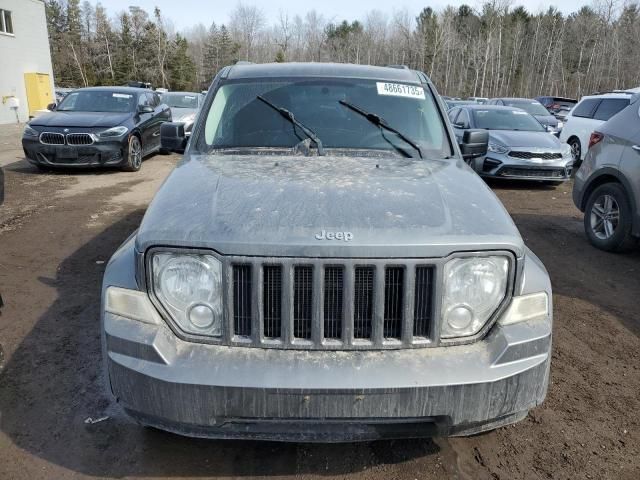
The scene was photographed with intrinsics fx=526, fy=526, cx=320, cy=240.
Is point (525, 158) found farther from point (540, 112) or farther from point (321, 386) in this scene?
point (321, 386)

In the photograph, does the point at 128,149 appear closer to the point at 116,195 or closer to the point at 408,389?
the point at 116,195

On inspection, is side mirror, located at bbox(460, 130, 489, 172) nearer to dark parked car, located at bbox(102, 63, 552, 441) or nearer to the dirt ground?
the dirt ground

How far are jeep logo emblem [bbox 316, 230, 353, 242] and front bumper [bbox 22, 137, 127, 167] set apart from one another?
9.72 m

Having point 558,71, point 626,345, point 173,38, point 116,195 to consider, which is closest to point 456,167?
point 626,345

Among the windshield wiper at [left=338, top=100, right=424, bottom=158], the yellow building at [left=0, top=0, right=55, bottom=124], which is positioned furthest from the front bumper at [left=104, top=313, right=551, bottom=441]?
the yellow building at [left=0, top=0, right=55, bottom=124]

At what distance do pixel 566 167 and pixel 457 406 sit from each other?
31.8 ft

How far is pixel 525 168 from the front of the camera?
1030 centimetres

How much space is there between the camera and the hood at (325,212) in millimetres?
2121

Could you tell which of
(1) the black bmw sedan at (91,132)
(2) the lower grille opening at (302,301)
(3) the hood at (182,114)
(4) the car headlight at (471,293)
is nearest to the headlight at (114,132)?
(1) the black bmw sedan at (91,132)

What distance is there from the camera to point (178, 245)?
2.17 metres

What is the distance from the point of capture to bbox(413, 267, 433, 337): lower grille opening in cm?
217

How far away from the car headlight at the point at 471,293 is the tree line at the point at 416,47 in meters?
53.9

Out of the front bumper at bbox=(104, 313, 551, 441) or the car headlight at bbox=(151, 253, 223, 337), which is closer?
the front bumper at bbox=(104, 313, 551, 441)

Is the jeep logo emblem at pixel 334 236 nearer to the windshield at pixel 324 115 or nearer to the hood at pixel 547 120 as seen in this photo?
the windshield at pixel 324 115
